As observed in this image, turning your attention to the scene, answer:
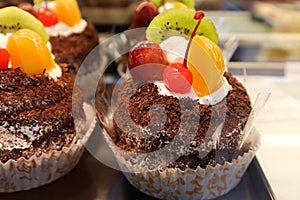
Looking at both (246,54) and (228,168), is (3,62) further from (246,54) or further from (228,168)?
(246,54)

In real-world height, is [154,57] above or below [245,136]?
above

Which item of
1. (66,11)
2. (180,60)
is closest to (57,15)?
(66,11)

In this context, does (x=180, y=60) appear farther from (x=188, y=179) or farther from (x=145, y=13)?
(x=145, y=13)

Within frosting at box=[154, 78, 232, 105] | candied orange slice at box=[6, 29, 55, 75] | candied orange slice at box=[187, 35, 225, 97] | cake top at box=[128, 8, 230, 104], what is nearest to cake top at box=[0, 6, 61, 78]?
candied orange slice at box=[6, 29, 55, 75]

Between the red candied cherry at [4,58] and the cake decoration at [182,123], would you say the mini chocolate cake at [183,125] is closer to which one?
the cake decoration at [182,123]

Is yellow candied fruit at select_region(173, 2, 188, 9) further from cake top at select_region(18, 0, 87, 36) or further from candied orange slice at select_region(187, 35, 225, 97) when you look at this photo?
candied orange slice at select_region(187, 35, 225, 97)

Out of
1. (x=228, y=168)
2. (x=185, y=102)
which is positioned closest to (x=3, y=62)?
(x=185, y=102)
